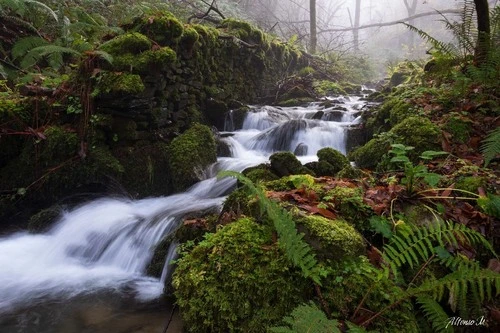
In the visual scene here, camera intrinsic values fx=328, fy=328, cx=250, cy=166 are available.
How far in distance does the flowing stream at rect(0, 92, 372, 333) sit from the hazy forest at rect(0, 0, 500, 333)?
0.08 ft

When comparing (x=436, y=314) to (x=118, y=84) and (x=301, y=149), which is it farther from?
(x=301, y=149)

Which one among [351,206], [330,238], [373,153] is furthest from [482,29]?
[330,238]

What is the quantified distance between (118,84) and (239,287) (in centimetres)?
469

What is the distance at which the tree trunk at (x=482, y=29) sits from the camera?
508 centimetres

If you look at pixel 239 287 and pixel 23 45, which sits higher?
pixel 23 45

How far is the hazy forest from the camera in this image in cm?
205

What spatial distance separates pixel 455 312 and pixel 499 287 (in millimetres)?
494

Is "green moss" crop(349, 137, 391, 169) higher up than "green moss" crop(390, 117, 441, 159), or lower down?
lower down

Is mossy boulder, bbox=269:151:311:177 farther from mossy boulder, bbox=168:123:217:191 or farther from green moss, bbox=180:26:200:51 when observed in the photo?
green moss, bbox=180:26:200:51

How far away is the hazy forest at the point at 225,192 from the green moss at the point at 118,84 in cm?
3

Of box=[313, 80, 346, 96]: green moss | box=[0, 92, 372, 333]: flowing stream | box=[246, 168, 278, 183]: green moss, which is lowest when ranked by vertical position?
box=[0, 92, 372, 333]: flowing stream

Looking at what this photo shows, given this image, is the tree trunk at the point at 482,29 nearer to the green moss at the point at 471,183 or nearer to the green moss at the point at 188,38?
the green moss at the point at 471,183

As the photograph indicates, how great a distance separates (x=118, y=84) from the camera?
563 centimetres

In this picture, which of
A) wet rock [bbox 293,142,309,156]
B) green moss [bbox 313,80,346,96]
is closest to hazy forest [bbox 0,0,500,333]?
wet rock [bbox 293,142,309,156]
